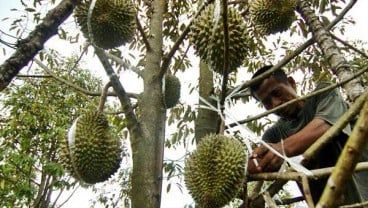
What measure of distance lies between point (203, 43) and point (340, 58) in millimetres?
385

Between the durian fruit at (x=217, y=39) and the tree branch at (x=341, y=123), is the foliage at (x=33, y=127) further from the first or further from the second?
the tree branch at (x=341, y=123)

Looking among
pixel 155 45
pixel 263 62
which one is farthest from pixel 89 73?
pixel 155 45

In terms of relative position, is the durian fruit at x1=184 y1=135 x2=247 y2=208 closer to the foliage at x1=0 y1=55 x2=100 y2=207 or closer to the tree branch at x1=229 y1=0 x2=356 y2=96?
the tree branch at x1=229 y1=0 x2=356 y2=96

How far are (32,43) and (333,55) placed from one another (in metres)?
0.76

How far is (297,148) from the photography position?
1265 millimetres

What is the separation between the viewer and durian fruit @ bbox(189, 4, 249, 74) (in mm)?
1178

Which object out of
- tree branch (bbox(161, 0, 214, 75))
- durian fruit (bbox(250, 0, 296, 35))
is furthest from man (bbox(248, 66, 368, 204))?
tree branch (bbox(161, 0, 214, 75))

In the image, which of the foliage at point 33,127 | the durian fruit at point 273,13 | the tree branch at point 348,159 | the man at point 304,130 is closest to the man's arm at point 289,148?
the man at point 304,130

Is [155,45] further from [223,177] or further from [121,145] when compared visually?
[223,177]

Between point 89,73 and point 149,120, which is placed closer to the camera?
point 149,120

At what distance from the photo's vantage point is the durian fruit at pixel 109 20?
1350 mm

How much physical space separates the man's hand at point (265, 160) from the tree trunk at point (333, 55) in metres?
0.29

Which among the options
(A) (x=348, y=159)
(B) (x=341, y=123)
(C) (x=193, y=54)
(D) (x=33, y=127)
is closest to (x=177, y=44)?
(C) (x=193, y=54)

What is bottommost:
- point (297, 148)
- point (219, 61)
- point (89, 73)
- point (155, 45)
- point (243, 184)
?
point (243, 184)
